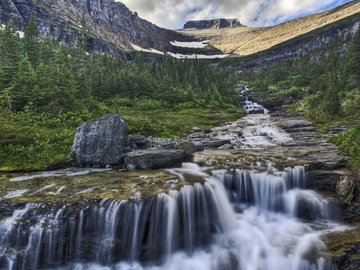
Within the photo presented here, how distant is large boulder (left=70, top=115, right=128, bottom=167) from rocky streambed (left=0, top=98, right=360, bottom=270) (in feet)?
3.15

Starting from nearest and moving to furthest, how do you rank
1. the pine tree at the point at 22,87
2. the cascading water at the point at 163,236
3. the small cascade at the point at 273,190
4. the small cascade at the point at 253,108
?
the cascading water at the point at 163,236 < the small cascade at the point at 273,190 < the pine tree at the point at 22,87 < the small cascade at the point at 253,108

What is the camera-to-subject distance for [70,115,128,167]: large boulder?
917 inches

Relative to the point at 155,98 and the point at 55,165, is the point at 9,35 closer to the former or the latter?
the point at 155,98

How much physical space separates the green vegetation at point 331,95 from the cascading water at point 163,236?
6.55 meters

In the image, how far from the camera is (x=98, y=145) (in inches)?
931

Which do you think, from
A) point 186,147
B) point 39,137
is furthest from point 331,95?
point 39,137

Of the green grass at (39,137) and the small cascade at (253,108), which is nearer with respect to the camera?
the green grass at (39,137)

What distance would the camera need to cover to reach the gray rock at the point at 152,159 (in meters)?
22.2

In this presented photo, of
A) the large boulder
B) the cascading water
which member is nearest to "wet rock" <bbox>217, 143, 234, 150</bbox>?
the large boulder

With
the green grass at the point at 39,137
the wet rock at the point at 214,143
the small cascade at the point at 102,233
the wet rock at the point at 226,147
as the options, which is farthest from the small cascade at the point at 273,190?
the green grass at the point at 39,137

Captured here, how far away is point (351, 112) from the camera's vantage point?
41.8 metres

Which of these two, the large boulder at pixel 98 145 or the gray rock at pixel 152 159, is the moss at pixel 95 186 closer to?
the gray rock at pixel 152 159

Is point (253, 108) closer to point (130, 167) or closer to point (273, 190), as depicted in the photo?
point (130, 167)

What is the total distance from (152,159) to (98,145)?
431 cm
